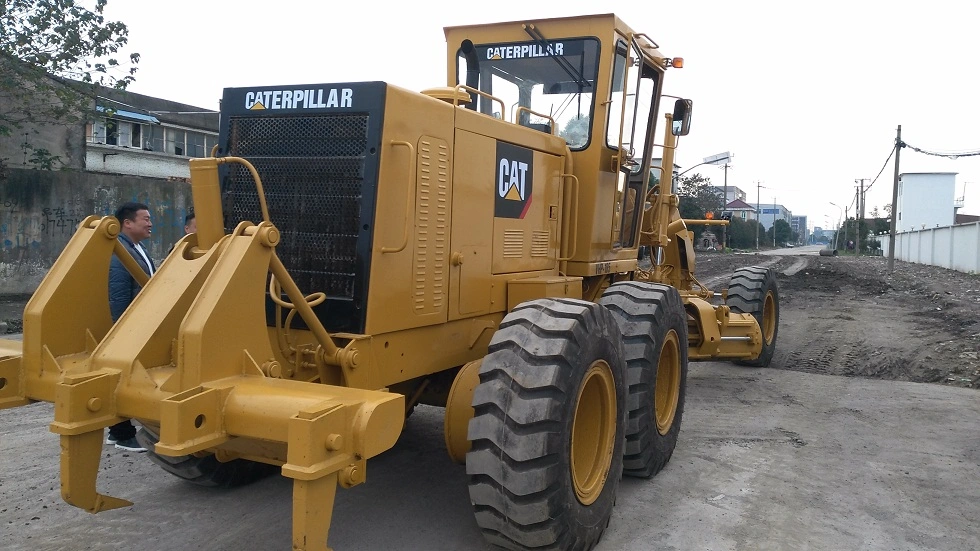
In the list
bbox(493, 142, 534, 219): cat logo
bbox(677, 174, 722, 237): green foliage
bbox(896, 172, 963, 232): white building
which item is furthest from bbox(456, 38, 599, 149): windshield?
bbox(896, 172, 963, 232): white building

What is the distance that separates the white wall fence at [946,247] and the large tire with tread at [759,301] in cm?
2233

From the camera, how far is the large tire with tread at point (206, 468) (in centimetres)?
463

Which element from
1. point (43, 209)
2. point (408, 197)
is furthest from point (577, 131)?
point (43, 209)

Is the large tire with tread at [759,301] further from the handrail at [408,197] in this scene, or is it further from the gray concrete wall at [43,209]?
the gray concrete wall at [43,209]

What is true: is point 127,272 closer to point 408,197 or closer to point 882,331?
point 408,197

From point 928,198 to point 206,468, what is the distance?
75.6m

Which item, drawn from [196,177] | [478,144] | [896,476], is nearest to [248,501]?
[196,177]

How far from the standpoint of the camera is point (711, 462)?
575 centimetres

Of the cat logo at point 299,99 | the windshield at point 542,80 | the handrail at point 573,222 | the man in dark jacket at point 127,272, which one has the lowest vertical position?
the man in dark jacket at point 127,272

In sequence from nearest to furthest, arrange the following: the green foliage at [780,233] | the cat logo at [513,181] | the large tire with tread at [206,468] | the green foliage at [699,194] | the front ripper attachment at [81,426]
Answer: the front ripper attachment at [81,426] < the large tire with tread at [206,468] < the cat logo at [513,181] < the green foliage at [699,194] < the green foliage at [780,233]

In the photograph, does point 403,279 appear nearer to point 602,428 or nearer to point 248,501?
point 602,428

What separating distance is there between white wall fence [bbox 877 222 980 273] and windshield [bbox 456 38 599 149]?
27387 millimetres

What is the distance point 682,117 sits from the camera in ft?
24.3

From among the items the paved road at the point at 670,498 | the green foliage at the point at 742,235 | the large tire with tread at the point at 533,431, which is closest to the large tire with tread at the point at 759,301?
the paved road at the point at 670,498
